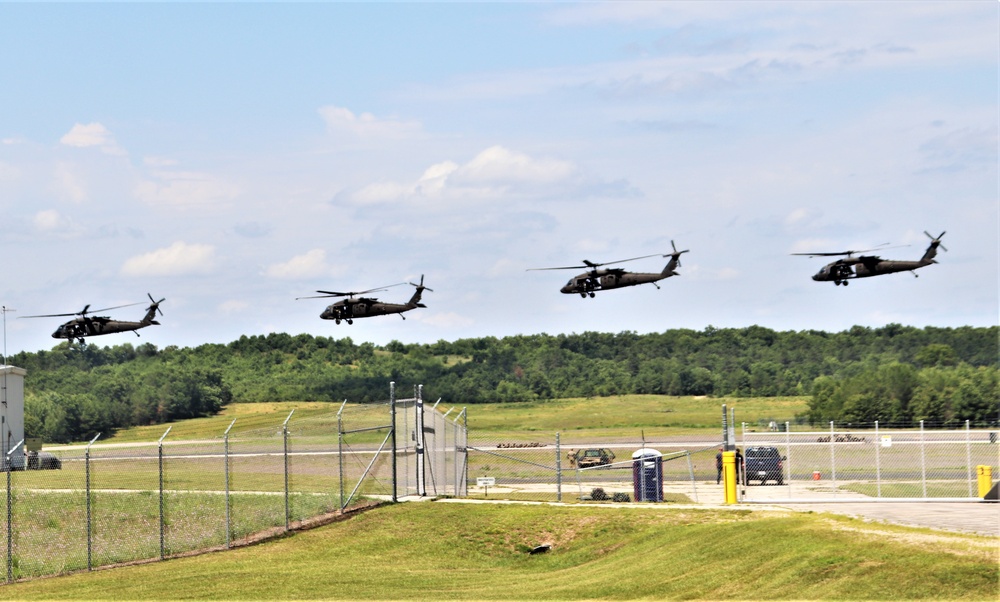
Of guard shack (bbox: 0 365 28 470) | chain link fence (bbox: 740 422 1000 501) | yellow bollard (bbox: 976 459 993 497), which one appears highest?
guard shack (bbox: 0 365 28 470)

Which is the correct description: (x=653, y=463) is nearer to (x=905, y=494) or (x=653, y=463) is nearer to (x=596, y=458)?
(x=905, y=494)

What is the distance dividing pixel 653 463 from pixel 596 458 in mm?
20799

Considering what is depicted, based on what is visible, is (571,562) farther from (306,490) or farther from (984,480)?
(306,490)

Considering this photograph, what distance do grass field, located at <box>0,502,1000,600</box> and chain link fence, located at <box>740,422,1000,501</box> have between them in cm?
570

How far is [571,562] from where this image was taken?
81.0ft

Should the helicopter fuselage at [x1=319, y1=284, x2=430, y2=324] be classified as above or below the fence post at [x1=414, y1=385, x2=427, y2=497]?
above

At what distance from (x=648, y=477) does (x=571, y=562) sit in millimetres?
8547

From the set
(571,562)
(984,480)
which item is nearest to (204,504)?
(571,562)

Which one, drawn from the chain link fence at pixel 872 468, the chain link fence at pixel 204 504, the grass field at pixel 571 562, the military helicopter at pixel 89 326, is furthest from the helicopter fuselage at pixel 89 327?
the grass field at pixel 571 562

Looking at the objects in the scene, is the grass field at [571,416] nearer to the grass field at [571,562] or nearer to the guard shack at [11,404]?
the guard shack at [11,404]

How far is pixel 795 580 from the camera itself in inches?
727

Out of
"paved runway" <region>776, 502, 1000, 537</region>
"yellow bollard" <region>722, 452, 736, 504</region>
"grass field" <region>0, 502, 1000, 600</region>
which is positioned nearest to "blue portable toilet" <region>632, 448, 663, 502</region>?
"grass field" <region>0, 502, 1000, 600</region>

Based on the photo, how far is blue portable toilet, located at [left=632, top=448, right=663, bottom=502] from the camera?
32.4m

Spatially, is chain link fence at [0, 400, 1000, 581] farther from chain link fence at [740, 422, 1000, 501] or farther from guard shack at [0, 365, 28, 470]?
guard shack at [0, 365, 28, 470]
